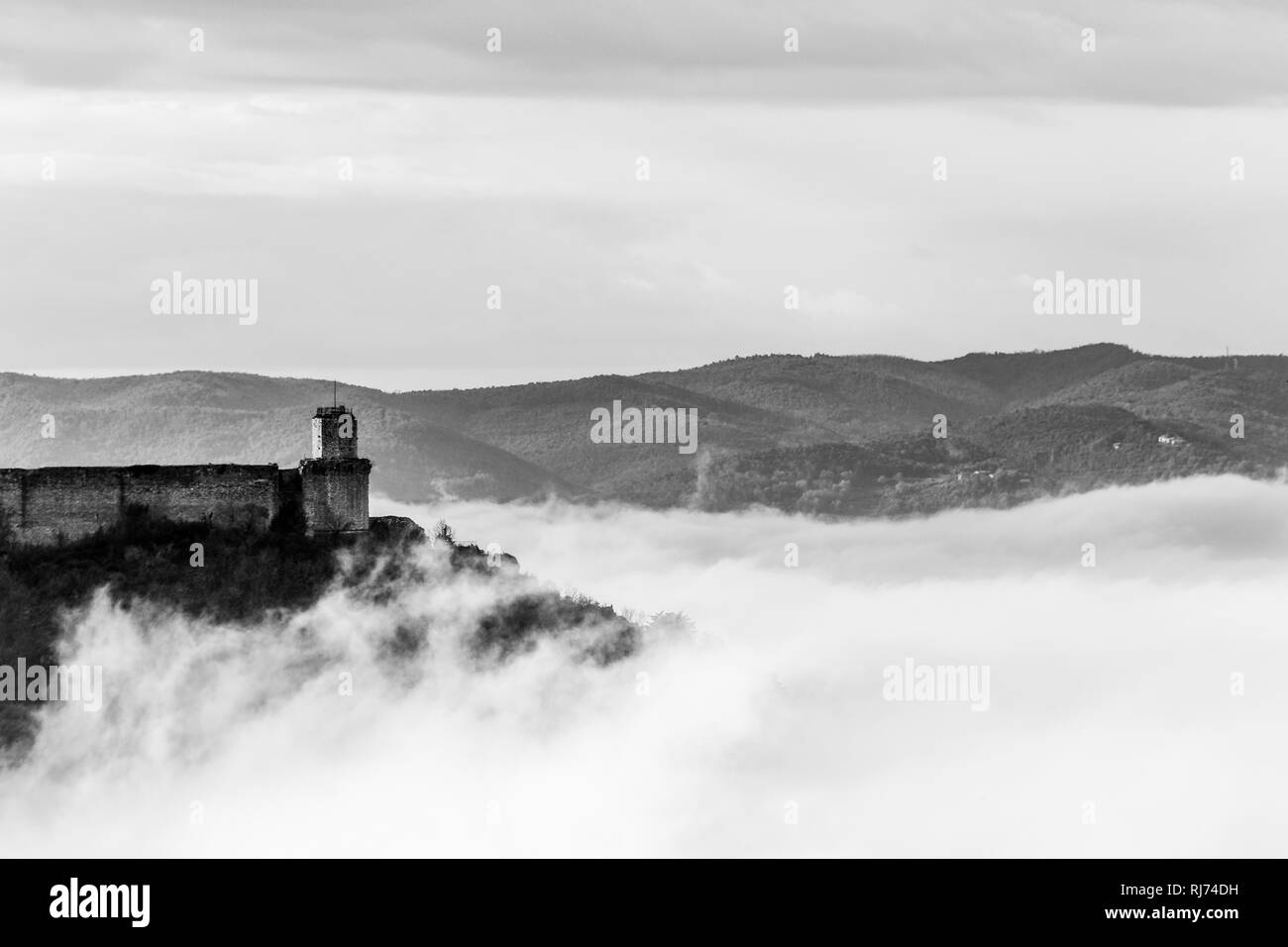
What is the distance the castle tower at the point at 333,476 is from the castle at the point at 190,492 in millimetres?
22

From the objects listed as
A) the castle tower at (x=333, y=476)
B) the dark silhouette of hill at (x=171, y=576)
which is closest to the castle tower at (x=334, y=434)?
the castle tower at (x=333, y=476)

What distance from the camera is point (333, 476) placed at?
6256 centimetres

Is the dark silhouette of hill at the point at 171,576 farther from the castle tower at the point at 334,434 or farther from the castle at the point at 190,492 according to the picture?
the castle tower at the point at 334,434

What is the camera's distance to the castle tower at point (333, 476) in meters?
62.5

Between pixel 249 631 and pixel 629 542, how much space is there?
316 feet

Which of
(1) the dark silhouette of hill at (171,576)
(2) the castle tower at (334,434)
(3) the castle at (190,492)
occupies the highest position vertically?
(2) the castle tower at (334,434)

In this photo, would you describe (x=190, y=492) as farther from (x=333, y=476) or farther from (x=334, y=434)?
(x=334, y=434)

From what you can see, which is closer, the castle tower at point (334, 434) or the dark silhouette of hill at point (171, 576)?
the castle tower at point (334, 434)

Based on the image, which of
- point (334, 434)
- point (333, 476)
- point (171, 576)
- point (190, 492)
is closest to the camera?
point (334, 434)

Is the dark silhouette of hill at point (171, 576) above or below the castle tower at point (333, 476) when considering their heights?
below

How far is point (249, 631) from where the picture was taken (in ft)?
216

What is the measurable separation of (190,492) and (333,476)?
3248 millimetres

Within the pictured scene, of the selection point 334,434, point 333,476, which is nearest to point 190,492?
point 333,476

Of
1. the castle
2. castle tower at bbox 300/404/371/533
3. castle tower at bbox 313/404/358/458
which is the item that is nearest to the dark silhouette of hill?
the castle
